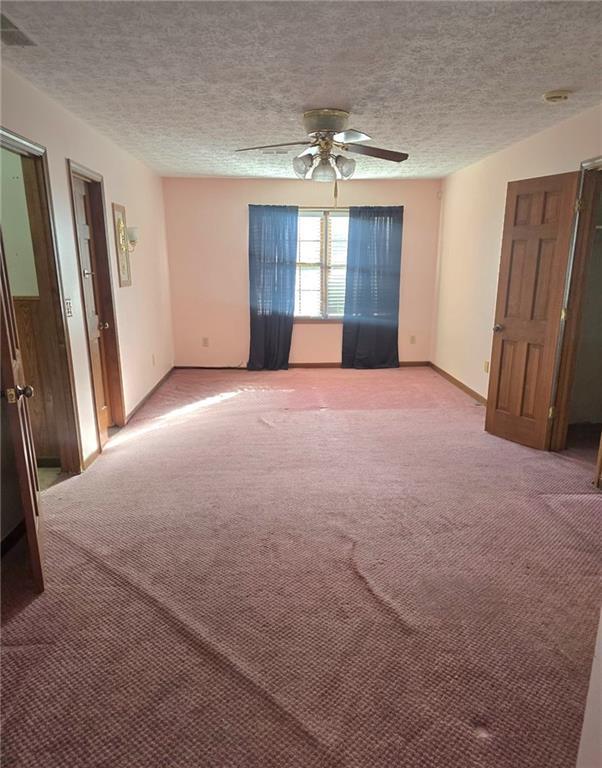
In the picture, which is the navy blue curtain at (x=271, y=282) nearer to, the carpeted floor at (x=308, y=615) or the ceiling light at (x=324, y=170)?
the ceiling light at (x=324, y=170)

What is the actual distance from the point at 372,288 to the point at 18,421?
4.87m

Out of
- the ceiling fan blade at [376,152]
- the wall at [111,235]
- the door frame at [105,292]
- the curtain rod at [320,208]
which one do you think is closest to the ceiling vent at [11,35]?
the wall at [111,235]

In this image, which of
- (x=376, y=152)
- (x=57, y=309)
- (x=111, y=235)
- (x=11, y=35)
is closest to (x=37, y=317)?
(x=57, y=309)

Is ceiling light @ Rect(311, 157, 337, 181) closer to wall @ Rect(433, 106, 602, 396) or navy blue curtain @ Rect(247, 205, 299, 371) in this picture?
wall @ Rect(433, 106, 602, 396)

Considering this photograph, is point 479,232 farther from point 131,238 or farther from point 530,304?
point 131,238

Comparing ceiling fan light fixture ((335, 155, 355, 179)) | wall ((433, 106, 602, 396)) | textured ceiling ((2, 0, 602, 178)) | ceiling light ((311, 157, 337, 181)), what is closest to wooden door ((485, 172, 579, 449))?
wall ((433, 106, 602, 396))

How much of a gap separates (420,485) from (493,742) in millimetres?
1690

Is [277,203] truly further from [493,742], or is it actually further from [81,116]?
[493,742]

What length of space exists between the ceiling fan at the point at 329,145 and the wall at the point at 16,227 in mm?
1482

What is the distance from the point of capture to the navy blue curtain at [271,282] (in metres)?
5.90

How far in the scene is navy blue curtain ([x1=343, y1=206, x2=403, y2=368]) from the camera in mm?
5969

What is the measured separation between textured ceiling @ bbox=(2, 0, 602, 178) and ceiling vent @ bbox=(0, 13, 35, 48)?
0.04m

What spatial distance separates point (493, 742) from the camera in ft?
4.89

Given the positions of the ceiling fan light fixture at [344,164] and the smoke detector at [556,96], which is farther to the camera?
the ceiling fan light fixture at [344,164]
